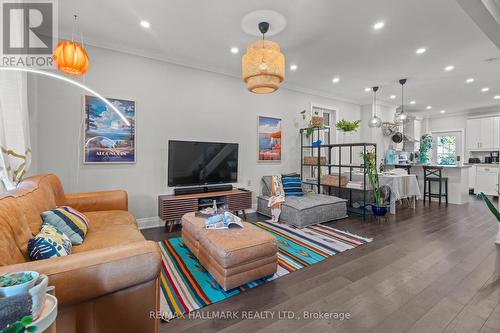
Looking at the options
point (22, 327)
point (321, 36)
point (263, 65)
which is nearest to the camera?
point (22, 327)

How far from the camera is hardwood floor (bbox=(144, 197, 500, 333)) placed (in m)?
1.61

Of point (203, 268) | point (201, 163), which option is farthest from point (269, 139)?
point (203, 268)

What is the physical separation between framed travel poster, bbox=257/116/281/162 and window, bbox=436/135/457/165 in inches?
284

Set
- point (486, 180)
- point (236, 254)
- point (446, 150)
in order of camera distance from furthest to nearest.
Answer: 1. point (446, 150)
2. point (486, 180)
3. point (236, 254)

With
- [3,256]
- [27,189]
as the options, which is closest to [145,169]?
[27,189]

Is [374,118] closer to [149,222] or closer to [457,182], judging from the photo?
[457,182]

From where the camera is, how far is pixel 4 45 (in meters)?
1.92

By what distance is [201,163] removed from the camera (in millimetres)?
4031

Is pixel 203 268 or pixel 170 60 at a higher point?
pixel 170 60

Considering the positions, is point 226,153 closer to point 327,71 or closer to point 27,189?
point 327,71

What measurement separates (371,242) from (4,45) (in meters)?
4.38

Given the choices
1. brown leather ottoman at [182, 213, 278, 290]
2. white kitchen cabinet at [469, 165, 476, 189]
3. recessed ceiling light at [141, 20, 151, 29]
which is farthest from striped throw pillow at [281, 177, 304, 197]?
white kitchen cabinet at [469, 165, 476, 189]

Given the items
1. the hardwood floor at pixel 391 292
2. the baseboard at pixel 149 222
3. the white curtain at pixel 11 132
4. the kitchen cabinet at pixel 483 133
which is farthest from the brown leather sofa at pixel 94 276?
the kitchen cabinet at pixel 483 133

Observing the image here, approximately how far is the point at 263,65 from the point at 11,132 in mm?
2330
